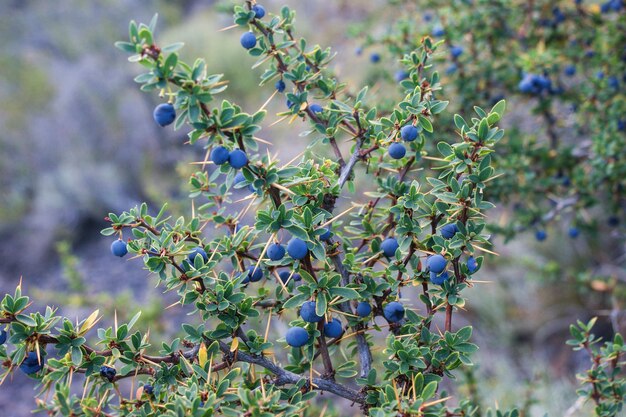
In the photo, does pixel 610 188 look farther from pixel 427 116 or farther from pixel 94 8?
pixel 94 8

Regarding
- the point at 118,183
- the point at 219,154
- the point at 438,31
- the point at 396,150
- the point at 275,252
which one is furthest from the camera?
the point at 118,183

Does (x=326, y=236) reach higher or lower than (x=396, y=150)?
lower

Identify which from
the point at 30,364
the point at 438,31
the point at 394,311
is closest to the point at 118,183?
the point at 438,31

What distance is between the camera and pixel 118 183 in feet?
22.6

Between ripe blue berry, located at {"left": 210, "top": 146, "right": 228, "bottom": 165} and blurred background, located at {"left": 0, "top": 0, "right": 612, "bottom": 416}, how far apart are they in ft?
4.71

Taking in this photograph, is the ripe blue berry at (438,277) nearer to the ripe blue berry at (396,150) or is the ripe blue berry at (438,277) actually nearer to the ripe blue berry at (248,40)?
the ripe blue berry at (396,150)

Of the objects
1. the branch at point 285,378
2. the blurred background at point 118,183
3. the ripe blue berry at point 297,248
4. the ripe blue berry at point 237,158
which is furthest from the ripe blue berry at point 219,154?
the blurred background at point 118,183

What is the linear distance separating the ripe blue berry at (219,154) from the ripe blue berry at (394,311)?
56 centimetres

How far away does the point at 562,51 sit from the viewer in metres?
2.68

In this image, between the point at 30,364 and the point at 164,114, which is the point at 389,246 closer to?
the point at 164,114

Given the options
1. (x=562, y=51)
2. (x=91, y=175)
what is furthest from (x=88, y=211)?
(x=562, y=51)

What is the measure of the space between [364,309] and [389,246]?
0.18m

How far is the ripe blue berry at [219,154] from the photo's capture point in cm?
115

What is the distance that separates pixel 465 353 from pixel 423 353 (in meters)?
0.11
